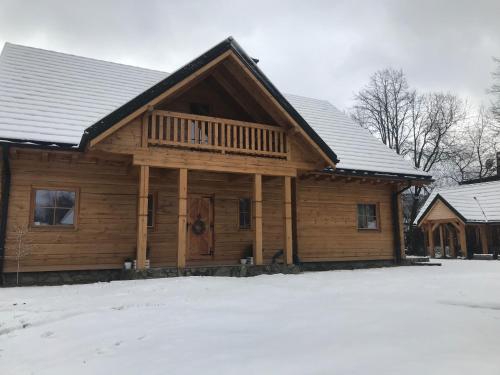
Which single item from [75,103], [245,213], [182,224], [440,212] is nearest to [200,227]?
[245,213]

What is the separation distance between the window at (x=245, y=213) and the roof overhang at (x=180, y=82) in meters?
3.04

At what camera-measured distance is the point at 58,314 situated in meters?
6.15

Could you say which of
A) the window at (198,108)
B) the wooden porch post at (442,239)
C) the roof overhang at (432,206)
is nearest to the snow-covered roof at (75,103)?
the window at (198,108)

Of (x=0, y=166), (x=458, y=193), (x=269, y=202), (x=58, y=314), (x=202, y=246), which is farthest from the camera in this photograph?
(x=458, y=193)

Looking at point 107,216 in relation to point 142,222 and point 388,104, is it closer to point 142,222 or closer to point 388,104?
point 142,222

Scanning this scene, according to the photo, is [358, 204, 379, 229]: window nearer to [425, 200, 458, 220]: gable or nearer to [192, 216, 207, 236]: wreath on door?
[192, 216, 207, 236]: wreath on door

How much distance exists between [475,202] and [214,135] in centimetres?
2023

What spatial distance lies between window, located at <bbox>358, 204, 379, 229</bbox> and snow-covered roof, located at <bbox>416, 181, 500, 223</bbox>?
1085 centimetres

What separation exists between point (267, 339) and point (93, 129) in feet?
21.5

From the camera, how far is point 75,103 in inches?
492

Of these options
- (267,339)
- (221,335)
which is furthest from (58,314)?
(267,339)

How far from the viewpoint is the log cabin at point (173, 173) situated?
10336mm

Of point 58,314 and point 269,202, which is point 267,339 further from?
point 269,202

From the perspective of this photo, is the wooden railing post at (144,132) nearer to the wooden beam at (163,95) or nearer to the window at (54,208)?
the wooden beam at (163,95)
